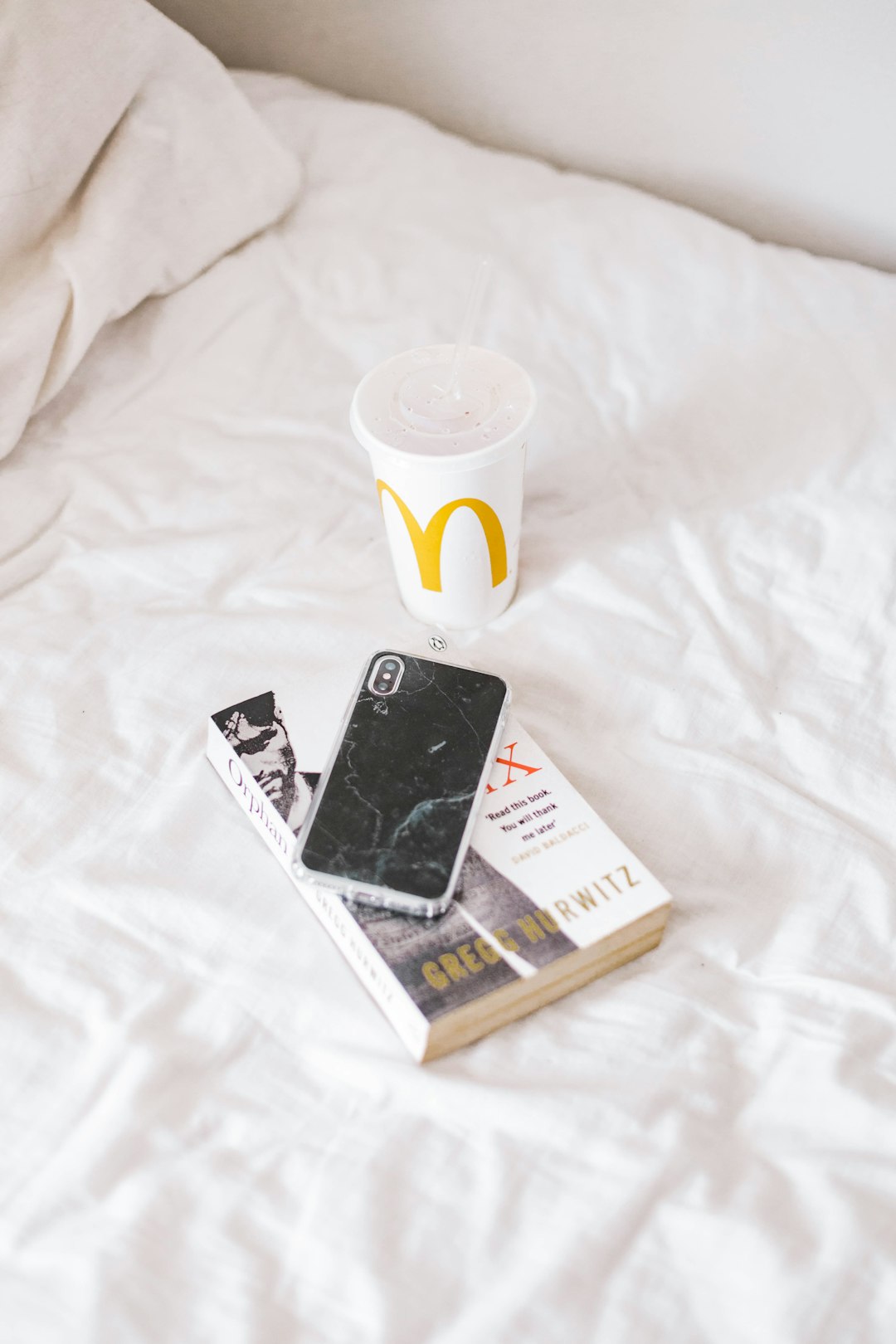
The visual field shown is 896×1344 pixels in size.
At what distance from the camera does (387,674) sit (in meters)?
0.63

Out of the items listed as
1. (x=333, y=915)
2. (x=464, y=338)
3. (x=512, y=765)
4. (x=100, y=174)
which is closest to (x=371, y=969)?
(x=333, y=915)

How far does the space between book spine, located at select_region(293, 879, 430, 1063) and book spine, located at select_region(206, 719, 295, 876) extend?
0.03 meters

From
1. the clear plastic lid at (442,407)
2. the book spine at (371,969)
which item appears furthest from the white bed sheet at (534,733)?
the clear plastic lid at (442,407)

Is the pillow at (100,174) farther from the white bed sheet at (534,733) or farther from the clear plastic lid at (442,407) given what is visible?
the clear plastic lid at (442,407)

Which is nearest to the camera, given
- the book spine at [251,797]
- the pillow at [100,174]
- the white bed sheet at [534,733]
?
the white bed sheet at [534,733]

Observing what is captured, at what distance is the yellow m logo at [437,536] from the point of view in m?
0.65

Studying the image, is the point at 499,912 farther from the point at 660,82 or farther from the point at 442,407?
the point at 660,82

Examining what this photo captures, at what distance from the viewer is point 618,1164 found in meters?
0.47

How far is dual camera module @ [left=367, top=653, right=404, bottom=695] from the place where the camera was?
0.62 meters

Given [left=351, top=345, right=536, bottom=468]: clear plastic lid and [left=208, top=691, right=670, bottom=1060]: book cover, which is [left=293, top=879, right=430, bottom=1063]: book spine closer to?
[left=208, top=691, right=670, bottom=1060]: book cover

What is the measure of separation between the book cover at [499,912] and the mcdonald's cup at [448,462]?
0.15 m

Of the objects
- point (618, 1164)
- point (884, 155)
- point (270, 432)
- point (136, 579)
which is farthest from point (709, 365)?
point (618, 1164)

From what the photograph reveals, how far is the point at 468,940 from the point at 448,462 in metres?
0.28

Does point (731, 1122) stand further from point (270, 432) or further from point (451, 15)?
point (451, 15)
